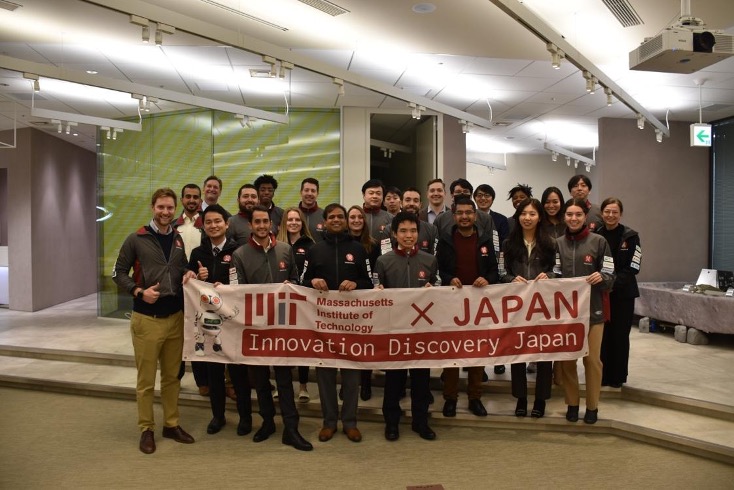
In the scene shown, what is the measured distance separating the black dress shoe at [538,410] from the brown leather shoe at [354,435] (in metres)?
Answer: 1.30

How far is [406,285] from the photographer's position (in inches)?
155

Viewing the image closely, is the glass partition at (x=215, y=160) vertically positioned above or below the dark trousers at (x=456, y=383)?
above

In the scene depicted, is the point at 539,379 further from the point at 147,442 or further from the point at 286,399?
the point at 147,442

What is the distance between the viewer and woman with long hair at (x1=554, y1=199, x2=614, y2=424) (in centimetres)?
388

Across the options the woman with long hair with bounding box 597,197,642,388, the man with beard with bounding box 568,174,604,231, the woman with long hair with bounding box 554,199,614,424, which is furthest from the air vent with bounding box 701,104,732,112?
the woman with long hair with bounding box 554,199,614,424

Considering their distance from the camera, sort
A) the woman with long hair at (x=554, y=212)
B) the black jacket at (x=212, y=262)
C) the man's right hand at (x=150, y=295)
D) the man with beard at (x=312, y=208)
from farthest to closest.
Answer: the man with beard at (x=312, y=208)
the woman with long hair at (x=554, y=212)
the black jacket at (x=212, y=262)
the man's right hand at (x=150, y=295)

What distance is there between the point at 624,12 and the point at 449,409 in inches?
146

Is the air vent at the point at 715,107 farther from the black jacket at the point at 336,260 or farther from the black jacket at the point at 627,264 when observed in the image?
the black jacket at the point at 336,260

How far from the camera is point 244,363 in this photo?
387 cm

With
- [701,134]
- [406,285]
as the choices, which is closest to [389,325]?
[406,285]

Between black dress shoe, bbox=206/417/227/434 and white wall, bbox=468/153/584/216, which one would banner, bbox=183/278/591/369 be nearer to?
→ black dress shoe, bbox=206/417/227/434

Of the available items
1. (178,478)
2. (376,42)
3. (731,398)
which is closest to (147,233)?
(178,478)

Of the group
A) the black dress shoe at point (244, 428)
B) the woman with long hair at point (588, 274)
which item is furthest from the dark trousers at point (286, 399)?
the woman with long hair at point (588, 274)

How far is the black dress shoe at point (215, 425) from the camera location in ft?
13.1
